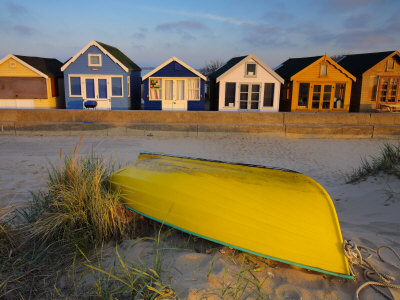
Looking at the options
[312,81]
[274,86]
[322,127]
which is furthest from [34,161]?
[312,81]

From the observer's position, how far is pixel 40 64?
64.3 feet

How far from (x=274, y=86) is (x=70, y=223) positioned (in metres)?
16.6

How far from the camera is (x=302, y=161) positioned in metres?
9.94

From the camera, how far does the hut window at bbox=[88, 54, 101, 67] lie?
1786 centimetres

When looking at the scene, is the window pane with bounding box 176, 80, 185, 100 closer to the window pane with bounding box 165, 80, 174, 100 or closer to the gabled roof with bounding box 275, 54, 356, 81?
the window pane with bounding box 165, 80, 174, 100

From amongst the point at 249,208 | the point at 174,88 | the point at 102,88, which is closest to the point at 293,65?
the point at 174,88

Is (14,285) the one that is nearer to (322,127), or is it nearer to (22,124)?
(22,124)

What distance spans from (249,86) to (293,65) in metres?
4.68

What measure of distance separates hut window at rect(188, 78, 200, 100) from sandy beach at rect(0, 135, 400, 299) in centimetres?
620

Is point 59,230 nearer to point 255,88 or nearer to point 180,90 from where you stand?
point 180,90

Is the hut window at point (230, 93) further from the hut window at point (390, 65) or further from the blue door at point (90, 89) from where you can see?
the hut window at point (390, 65)

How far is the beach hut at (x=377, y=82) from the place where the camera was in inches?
766

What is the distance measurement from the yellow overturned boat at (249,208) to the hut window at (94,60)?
49.3ft

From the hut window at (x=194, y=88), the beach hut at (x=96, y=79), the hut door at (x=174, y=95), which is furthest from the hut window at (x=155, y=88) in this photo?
the hut window at (x=194, y=88)
